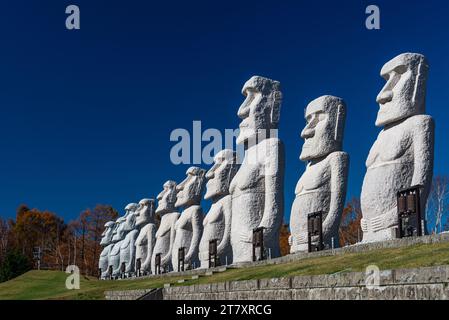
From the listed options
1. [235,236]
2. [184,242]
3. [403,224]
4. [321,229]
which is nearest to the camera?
[403,224]

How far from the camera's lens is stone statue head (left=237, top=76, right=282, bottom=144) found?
1833 centimetres

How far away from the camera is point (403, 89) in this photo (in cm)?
1366

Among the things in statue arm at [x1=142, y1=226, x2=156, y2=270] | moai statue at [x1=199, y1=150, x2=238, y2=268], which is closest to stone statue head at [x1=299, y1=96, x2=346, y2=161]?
moai statue at [x1=199, y1=150, x2=238, y2=268]

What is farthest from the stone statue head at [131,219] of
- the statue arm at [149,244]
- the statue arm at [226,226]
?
the statue arm at [226,226]

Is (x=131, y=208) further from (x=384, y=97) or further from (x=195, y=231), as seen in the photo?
(x=384, y=97)

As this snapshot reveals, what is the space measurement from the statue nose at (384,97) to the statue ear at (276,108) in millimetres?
4843

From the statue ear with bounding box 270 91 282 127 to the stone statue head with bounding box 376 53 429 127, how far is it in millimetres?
4857

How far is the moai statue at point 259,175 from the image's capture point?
1744cm

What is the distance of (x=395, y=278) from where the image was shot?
654cm

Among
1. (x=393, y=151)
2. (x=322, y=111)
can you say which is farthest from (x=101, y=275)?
(x=393, y=151)

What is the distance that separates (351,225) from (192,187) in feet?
52.8

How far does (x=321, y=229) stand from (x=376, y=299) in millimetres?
7704

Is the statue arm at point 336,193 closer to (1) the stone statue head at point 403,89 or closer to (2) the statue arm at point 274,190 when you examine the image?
(1) the stone statue head at point 403,89
